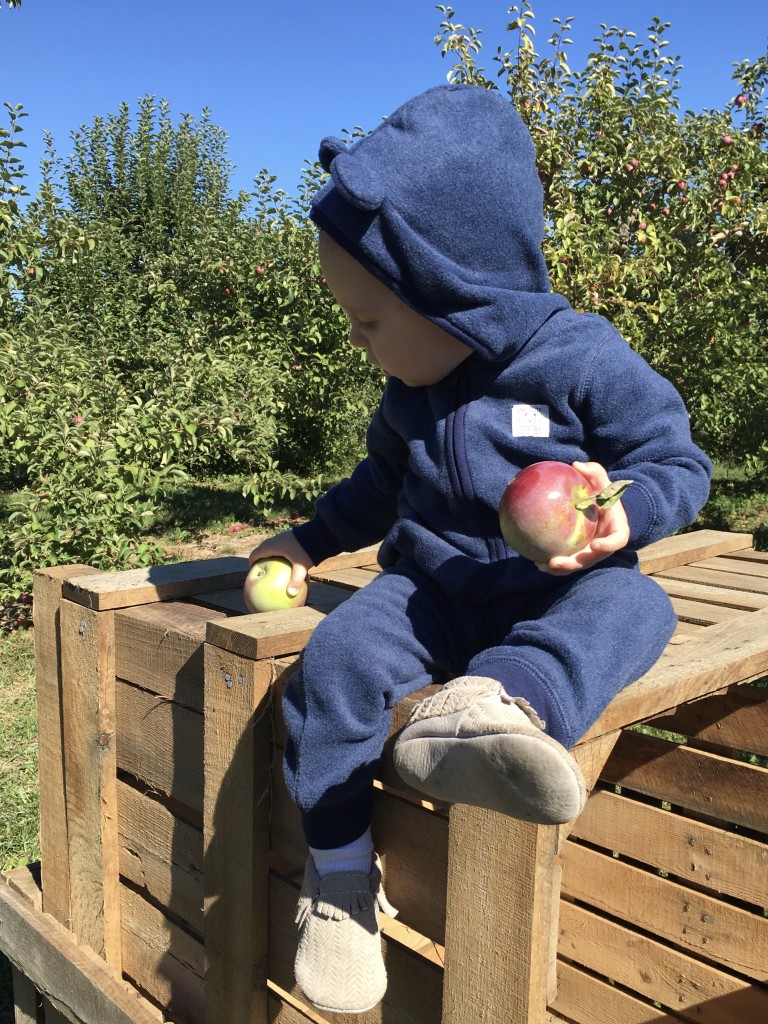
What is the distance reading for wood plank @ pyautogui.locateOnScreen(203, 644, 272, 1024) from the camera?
144 centimetres

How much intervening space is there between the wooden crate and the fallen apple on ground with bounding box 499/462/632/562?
22 centimetres

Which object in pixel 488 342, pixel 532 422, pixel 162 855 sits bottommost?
pixel 162 855

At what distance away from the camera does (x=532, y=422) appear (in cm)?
151

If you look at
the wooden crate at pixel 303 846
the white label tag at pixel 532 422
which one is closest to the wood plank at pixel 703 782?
the wooden crate at pixel 303 846

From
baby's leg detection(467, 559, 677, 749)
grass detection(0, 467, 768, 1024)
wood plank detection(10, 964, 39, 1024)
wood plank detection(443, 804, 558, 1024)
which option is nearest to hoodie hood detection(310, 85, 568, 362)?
baby's leg detection(467, 559, 677, 749)

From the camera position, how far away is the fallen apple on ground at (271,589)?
5.86 ft

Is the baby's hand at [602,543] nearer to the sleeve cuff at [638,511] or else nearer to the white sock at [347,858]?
the sleeve cuff at [638,511]

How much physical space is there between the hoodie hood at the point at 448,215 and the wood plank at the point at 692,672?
56 cm

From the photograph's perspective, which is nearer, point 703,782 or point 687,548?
point 703,782

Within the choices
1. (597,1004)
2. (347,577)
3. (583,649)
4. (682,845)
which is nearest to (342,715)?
(583,649)

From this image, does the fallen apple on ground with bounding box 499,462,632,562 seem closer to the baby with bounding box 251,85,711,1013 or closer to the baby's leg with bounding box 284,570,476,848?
the baby with bounding box 251,85,711,1013

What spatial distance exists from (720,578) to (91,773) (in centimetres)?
145

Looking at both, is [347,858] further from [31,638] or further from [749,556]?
[31,638]

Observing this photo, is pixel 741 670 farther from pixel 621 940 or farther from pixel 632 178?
pixel 632 178
